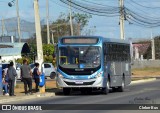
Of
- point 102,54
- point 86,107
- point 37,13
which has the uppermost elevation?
point 37,13

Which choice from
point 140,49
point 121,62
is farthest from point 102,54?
point 140,49

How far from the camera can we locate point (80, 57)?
28.7 m

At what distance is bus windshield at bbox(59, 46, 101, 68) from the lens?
94.2 feet

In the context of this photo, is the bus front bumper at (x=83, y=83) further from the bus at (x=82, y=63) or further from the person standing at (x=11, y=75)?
the person standing at (x=11, y=75)

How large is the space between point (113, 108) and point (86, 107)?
1.12m

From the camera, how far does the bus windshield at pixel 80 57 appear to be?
2872 cm

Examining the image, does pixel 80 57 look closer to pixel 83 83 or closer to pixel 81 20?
pixel 83 83

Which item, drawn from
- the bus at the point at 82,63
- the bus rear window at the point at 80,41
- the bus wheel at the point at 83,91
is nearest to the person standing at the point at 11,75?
the bus at the point at 82,63

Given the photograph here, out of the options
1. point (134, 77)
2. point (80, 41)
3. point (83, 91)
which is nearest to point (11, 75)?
point (80, 41)

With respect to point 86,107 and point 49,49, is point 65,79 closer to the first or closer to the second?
point 86,107

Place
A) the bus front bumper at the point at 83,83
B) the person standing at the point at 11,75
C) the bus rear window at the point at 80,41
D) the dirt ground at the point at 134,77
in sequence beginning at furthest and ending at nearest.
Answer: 1. the dirt ground at the point at 134,77
2. the bus rear window at the point at 80,41
3. the bus front bumper at the point at 83,83
4. the person standing at the point at 11,75

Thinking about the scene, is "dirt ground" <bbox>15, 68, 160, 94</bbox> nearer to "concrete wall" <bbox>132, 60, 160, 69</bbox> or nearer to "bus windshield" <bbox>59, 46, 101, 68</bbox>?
"bus windshield" <bbox>59, 46, 101, 68</bbox>

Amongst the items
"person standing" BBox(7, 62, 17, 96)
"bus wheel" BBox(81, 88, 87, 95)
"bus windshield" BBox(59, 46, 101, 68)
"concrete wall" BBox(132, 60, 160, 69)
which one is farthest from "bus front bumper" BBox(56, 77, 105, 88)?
"concrete wall" BBox(132, 60, 160, 69)

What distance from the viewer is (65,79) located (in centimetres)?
2884
